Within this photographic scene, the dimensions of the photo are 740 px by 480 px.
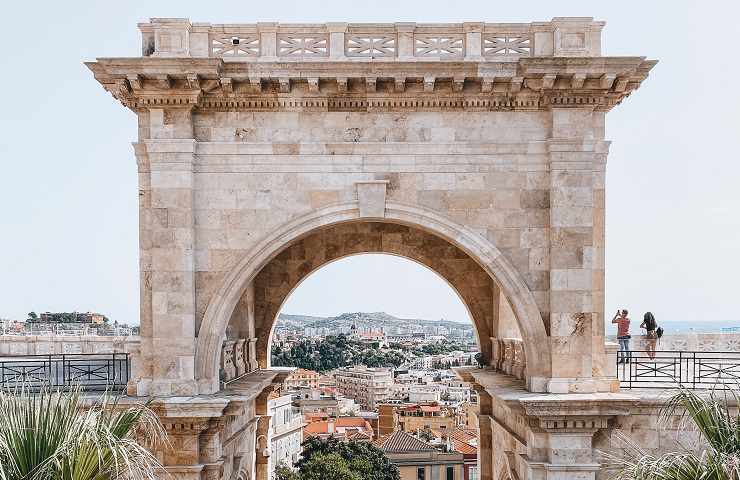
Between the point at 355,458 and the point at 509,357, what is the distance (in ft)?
95.9

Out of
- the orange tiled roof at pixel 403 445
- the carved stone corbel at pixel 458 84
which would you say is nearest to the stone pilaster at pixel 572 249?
the carved stone corbel at pixel 458 84

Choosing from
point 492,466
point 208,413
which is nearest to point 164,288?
point 208,413

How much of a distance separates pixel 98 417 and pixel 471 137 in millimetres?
6794

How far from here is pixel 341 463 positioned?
1518 inches

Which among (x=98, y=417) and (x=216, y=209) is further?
(x=216, y=209)

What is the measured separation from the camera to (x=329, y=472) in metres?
37.8

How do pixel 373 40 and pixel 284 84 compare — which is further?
pixel 373 40

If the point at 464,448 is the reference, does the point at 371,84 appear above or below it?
above

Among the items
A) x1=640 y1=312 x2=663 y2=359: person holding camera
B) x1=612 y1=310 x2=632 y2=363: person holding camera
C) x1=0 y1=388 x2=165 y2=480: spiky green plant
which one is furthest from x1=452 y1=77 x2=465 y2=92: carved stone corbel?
x1=0 y1=388 x2=165 y2=480: spiky green plant

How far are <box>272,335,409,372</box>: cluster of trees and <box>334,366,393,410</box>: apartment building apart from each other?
6260mm

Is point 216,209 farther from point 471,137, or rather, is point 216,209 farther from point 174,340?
point 471,137

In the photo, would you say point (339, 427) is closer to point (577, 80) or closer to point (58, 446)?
point (577, 80)

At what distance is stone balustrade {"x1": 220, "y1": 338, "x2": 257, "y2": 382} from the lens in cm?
1235

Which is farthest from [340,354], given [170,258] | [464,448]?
[170,258]
